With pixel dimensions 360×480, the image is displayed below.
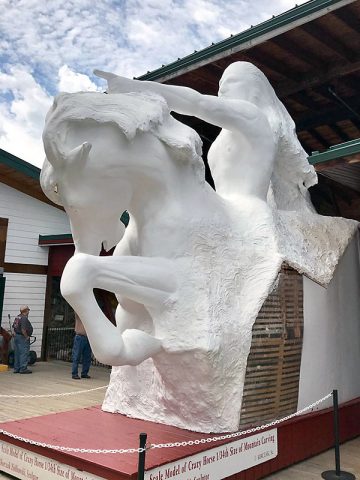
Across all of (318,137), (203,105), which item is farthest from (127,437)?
(318,137)

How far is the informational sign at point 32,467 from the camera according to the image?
3.09m

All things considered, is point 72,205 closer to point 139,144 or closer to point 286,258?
point 139,144

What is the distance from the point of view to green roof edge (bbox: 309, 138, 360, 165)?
3.98 metres

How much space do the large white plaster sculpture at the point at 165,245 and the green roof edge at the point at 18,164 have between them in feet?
19.5

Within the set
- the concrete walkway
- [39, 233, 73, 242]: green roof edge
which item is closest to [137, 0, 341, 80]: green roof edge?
[39, 233, 73, 242]: green roof edge

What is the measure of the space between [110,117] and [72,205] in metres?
0.65

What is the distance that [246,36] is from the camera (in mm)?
6043

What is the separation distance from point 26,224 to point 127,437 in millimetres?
7163

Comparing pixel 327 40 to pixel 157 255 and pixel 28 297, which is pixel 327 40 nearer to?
pixel 157 255

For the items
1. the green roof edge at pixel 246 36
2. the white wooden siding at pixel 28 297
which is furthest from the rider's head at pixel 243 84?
the white wooden siding at pixel 28 297

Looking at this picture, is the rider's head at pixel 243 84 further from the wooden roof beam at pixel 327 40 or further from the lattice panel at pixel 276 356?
the lattice panel at pixel 276 356

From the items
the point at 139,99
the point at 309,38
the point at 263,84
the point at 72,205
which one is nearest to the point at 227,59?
the point at 309,38

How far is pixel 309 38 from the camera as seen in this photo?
19.6 feet

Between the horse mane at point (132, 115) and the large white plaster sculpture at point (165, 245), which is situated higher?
the horse mane at point (132, 115)
